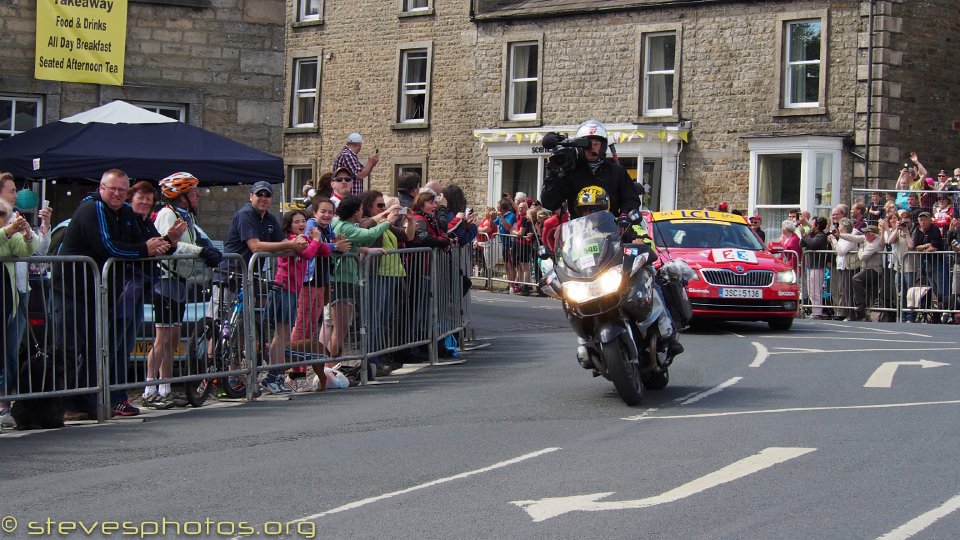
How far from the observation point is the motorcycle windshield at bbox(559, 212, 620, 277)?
37.6 ft

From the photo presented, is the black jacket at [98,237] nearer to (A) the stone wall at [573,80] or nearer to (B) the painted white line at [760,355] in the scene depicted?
(B) the painted white line at [760,355]

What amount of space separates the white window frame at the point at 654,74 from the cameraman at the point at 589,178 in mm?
24330

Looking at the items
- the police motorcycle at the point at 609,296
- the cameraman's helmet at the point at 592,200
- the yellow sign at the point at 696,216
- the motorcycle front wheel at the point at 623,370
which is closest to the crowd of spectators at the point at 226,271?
the police motorcycle at the point at 609,296

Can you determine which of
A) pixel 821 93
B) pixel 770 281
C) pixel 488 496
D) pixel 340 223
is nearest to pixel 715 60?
pixel 821 93

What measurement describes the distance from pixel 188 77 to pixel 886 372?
11773 millimetres

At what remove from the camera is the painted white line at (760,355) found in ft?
50.6

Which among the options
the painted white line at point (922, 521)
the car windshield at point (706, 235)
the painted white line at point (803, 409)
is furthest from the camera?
the car windshield at point (706, 235)

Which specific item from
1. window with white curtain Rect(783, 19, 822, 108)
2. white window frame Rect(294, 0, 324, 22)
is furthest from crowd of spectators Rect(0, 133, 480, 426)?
white window frame Rect(294, 0, 324, 22)

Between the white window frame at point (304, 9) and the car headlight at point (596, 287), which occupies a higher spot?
the white window frame at point (304, 9)

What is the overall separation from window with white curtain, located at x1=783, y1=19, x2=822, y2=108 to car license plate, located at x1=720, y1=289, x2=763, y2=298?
15.1 metres

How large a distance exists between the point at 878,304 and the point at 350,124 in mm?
23262

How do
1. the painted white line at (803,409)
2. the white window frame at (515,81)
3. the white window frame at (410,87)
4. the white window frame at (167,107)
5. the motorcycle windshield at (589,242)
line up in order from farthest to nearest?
the white window frame at (410,87) < the white window frame at (515,81) < the white window frame at (167,107) < the motorcycle windshield at (589,242) < the painted white line at (803,409)

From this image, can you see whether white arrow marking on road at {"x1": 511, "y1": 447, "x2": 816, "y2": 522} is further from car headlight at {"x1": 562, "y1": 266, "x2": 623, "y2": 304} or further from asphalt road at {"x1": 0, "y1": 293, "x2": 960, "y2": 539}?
car headlight at {"x1": 562, "y1": 266, "x2": 623, "y2": 304}

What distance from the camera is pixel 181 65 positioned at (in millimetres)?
21391
